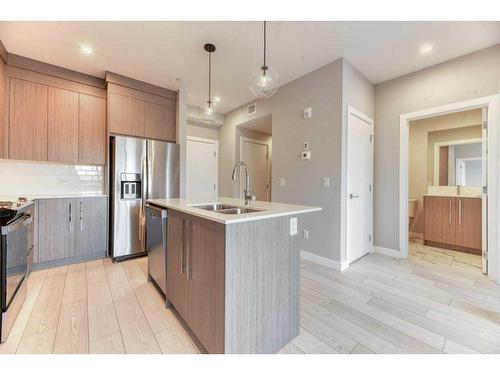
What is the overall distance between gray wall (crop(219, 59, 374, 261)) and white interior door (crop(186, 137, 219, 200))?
188 cm

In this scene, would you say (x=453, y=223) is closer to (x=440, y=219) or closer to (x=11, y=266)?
(x=440, y=219)

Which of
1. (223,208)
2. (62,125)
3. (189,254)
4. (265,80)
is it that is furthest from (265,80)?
(62,125)

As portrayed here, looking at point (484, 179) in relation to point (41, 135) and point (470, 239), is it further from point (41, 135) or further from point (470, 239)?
point (41, 135)

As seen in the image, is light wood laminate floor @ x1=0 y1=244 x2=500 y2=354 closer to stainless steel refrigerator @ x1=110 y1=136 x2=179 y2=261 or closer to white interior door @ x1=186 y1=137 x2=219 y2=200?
stainless steel refrigerator @ x1=110 y1=136 x2=179 y2=261

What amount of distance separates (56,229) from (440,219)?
226 inches

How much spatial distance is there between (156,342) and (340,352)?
3.96 feet

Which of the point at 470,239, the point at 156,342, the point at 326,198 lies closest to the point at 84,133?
the point at 156,342

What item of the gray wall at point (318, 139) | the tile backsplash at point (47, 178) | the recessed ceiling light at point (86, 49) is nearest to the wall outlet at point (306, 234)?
the gray wall at point (318, 139)

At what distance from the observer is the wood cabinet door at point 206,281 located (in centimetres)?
116

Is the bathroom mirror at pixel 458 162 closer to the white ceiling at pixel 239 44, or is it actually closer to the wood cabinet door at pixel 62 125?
the white ceiling at pixel 239 44

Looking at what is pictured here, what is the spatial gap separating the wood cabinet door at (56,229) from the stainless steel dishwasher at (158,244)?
4.64 feet

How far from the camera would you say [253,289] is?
124cm

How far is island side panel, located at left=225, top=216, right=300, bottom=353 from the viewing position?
1155 mm

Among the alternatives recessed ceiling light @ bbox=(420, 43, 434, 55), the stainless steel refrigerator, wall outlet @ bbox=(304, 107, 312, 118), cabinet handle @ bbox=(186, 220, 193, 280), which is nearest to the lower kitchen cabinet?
the stainless steel refrigerator
